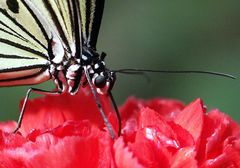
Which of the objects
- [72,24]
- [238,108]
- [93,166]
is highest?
[72,24]

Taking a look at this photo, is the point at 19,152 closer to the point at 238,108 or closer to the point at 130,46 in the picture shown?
the point at 238,108

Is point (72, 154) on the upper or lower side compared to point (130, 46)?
upper

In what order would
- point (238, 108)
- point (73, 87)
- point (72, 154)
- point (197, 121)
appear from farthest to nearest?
point (238, 108), point (73, 87), point (197, 121), point (72, 154)

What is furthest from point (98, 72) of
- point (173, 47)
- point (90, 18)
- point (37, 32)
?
point (173, 47)

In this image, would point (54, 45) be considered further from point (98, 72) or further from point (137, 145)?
point (137, 145)

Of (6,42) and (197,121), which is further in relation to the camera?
(6,42)

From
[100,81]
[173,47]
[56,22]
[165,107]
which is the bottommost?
[173,47]

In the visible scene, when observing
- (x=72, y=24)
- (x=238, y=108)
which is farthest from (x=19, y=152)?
(x=238, y=108)
